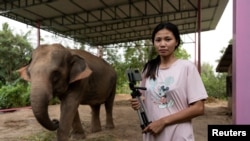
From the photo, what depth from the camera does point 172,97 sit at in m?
2.22

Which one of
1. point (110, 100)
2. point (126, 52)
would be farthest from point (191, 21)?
point (110, 100)

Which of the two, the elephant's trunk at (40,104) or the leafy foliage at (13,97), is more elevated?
the elephant's trunk at (40,104)

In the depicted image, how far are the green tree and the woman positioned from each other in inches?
786

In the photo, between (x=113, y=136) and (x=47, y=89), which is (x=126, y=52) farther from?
(x=47, y=89)

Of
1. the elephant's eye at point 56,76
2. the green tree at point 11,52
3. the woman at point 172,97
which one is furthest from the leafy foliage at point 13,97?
the woman at point 172,97

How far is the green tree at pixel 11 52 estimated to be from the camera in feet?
70.0

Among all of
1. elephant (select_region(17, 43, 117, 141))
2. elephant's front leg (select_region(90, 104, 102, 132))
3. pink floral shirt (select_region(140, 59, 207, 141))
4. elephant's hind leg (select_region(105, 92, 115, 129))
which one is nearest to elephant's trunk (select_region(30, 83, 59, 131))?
elephant (select_region(17, 43, 117, 141))

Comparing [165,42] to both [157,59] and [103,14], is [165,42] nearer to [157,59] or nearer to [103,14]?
[157,59]

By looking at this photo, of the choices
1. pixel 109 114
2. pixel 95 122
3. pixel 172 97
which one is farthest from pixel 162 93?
pixel 109 114

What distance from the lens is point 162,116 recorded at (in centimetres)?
225

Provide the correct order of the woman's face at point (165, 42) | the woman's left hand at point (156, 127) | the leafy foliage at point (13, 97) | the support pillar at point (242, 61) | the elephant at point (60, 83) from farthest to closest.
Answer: the leafy foliage at point (13, 97) < the elephant at point (60, 83) < the support pillar at point (242, 61) < the woman's face at point (165, 42) < the woman's left hand at point (156, 127)

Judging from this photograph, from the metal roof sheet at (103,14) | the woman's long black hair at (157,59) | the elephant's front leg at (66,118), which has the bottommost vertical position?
the elephant's front leg at (66,118)

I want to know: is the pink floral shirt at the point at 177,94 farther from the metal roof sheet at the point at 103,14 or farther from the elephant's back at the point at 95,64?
the metal roof sheet at the point at 103,14

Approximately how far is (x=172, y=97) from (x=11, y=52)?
21.7m
